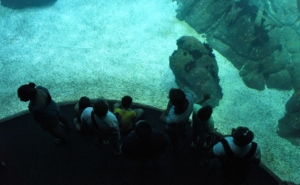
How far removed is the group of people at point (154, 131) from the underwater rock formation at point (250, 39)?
7237 millimetres

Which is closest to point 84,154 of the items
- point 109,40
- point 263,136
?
point 263,136

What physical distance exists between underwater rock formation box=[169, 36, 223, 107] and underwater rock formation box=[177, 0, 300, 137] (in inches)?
87.6

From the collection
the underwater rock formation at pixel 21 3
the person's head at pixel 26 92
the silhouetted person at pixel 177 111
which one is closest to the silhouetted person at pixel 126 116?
the silhouetted person at pixel 177 111

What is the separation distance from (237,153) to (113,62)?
813cm

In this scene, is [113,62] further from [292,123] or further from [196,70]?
[292,123]

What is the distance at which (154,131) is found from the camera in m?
3.79

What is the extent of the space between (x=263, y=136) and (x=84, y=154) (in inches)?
257

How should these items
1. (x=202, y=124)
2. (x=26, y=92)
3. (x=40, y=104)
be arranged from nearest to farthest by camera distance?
(x=26, y=92) → (x=40, y=104) → (x=202, y=124)

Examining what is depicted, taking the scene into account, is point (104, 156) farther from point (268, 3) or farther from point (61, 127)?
point (268, 3)

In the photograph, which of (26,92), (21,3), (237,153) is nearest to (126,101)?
(26,92)

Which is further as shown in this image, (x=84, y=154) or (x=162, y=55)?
(x=162, y=55)

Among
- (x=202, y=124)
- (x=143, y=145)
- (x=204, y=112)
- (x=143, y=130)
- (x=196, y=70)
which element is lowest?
(x=196, y=70)

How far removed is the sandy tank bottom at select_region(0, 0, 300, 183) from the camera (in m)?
8.40

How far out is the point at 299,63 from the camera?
11.6m
